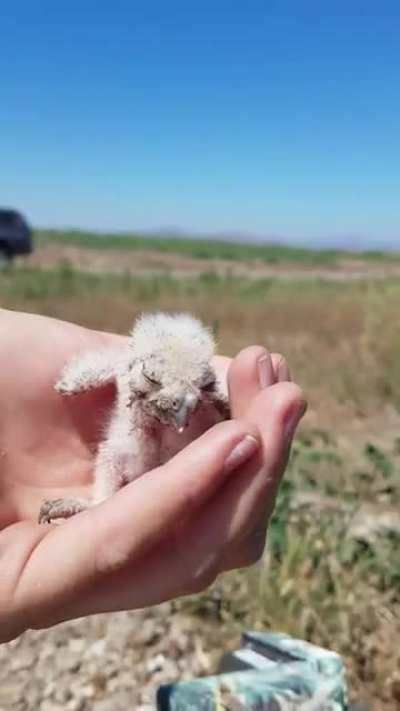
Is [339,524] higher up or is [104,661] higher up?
[339,524]

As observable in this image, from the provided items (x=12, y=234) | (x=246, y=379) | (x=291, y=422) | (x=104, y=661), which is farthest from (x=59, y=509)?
(x=12, y=234)

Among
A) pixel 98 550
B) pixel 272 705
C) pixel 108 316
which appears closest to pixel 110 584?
pixel 98 550

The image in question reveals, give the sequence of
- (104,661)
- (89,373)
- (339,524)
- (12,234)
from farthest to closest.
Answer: (12,234) < (339,524) < (104,661) < (89,373)

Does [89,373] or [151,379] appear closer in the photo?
[151,379]

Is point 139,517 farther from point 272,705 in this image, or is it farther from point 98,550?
point 272,705

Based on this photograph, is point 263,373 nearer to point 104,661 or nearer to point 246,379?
point 246,379

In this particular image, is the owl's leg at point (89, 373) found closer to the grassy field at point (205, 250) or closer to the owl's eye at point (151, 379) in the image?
the owl's eye at point (151, 379)

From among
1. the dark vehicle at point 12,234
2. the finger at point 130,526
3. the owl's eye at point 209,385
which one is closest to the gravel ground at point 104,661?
the owl's eye at point 209,385

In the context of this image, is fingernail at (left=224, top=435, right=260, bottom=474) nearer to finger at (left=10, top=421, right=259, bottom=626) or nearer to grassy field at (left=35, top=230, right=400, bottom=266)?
finger at (left=10, top=421, right=259, bottom=626)

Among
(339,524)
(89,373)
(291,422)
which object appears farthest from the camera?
(339,524)
